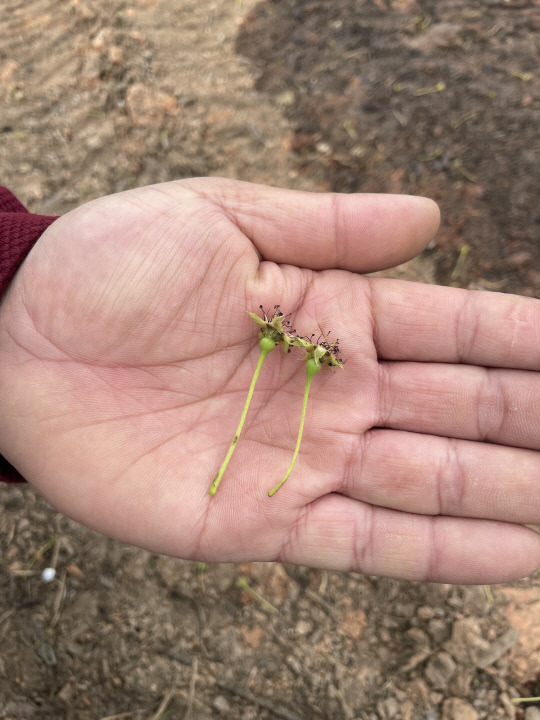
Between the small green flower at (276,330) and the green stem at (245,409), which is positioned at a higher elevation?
the small green flower at (276,330)

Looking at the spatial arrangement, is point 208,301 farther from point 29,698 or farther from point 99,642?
point 29,698

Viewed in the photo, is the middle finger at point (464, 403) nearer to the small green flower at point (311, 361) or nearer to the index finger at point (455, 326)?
the index finger at point (455, 326)

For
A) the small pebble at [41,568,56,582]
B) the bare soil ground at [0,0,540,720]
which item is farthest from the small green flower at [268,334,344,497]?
the small pebble at [41,568,56,582]

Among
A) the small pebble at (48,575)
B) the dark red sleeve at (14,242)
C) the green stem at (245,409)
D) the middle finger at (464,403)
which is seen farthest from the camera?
the small pebble at (48,575)

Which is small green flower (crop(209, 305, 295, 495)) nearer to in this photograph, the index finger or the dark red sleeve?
the index finger

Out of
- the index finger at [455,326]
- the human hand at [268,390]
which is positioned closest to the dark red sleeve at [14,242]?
the human hand at [268,390]

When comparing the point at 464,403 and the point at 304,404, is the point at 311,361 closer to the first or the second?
the point at 304,404
